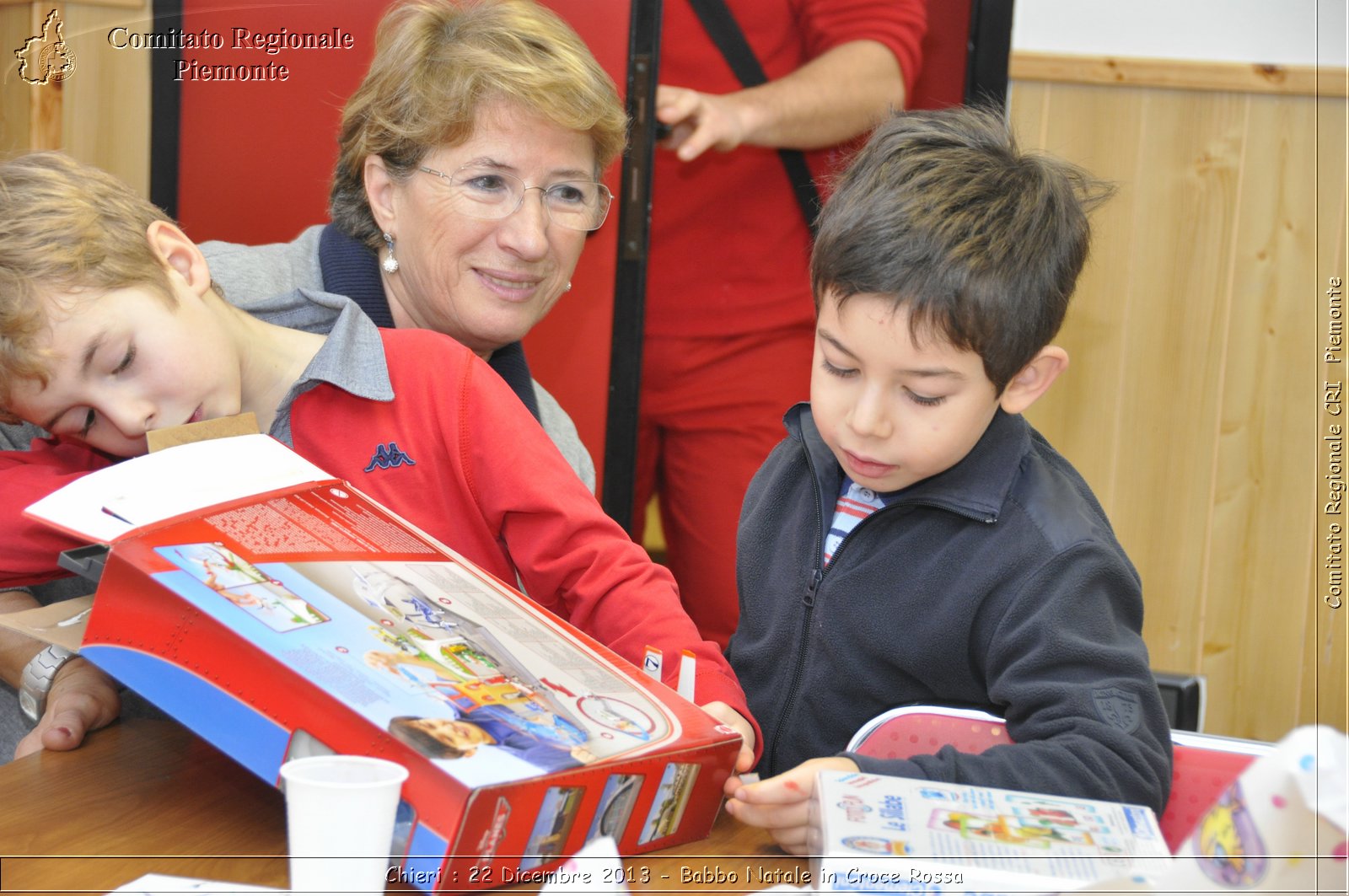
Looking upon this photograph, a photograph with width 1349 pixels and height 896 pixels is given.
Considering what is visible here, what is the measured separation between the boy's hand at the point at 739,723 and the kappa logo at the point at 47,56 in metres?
1.78

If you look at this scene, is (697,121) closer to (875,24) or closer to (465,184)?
(875,24)

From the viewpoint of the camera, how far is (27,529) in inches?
39.0

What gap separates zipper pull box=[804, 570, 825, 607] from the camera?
113cm

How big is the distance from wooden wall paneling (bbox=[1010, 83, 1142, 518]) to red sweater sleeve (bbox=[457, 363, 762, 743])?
166 cm

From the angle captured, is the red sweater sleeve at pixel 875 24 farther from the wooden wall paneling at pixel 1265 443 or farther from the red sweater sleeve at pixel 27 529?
the red sweater sleeve at pixel 27 529

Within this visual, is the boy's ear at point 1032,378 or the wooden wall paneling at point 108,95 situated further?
the wooden wall paneling at point 108,95

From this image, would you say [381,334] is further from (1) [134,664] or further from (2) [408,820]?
(2) [408,820]

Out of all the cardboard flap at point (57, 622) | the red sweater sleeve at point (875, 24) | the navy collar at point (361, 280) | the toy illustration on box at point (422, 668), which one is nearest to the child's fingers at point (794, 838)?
the toy illustration on box at point (422, 668)

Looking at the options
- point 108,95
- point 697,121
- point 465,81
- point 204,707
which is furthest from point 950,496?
point 108,95

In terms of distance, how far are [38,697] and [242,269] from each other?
72 centimetres

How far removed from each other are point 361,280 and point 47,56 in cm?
93

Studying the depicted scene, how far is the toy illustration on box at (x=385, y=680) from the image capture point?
67cm

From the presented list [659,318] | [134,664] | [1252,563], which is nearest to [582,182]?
[659,318]

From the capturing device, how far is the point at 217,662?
0.71 meters
